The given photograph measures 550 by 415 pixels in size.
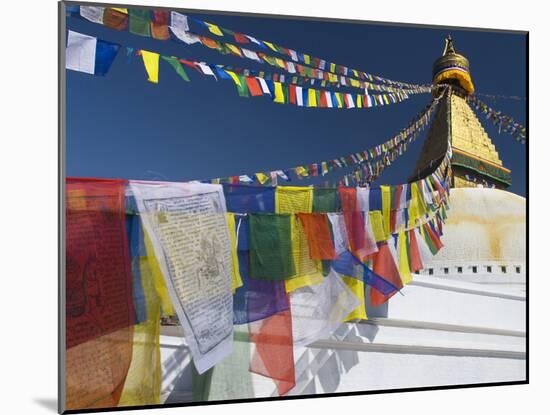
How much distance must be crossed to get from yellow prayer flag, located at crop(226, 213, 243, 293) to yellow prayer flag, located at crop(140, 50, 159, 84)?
914 mm

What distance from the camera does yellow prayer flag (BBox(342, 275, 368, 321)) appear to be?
4.58m

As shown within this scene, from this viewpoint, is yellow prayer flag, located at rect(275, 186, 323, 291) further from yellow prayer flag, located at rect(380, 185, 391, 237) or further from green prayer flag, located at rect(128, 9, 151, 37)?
green prayer flag, located at rect(128, 9, 151, 37)

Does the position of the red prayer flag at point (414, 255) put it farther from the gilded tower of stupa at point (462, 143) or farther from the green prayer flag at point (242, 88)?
the green prayer flag at point (242, 88)

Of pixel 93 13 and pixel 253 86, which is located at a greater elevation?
pixel 93 13

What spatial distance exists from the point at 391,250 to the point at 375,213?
286 mm

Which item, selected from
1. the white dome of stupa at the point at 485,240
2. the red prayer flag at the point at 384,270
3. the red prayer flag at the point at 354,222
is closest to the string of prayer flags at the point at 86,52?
the red prayer flag at the point at 354,222

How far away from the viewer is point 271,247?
4371 mm

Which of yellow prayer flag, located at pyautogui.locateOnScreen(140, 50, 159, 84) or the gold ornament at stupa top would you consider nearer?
yellow prayer flag, located at pyautogui.locateOnScreen(140, 50, 159, 84)

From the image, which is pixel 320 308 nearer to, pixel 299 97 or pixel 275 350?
pixel 275 350

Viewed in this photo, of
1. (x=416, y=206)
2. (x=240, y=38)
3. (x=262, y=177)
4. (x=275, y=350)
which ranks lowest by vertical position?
(x=275, y=350)

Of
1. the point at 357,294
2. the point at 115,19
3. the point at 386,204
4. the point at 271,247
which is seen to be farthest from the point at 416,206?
the point at 115,19

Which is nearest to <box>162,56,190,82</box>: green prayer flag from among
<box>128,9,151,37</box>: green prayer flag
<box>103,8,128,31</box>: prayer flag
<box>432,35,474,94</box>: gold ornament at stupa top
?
<box>128,9,151,37</box>: green prayer flag

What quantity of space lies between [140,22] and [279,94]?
962mm

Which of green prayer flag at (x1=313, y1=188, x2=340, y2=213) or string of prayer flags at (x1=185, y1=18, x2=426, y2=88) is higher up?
string of prayer flags at (x1=185, y1=18, x2=426, y2=88)
